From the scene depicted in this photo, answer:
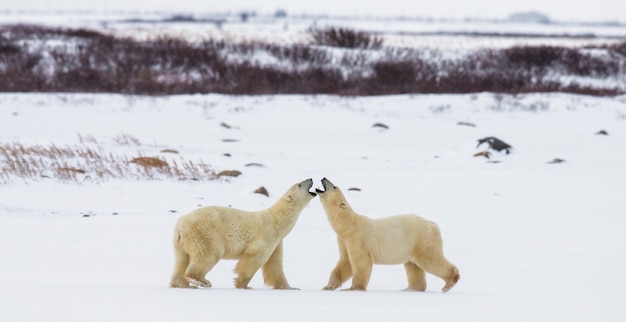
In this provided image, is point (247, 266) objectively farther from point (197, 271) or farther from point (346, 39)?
point (346, 39)

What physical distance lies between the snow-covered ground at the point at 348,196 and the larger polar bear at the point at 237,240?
0.19m

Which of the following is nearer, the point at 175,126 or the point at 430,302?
the point at 430,302

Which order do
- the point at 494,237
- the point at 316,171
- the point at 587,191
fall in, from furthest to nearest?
1. the point at 316,171
2. the point at 587,191
3. the point at 494,237

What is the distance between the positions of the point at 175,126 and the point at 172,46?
11.8 meters

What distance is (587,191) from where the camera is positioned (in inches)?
494

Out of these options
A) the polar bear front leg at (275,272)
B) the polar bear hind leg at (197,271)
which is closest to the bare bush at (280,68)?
the polar bear front leg at (275,272)

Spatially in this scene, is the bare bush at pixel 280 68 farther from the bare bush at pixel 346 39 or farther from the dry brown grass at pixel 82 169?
the dry brown grass at pixel 82 169

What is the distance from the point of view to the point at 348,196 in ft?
A: 38.0

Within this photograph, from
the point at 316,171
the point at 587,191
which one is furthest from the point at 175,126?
the point at 587,191

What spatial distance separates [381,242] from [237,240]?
0.94 metres

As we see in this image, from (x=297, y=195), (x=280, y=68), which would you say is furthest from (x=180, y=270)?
(x=280, y=68)

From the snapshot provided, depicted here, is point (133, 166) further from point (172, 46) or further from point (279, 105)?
point (172, 46)

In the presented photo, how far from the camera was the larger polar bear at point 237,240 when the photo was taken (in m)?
5.39

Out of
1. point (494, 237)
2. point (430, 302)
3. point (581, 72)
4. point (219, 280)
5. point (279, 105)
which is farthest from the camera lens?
point (581, 72)
